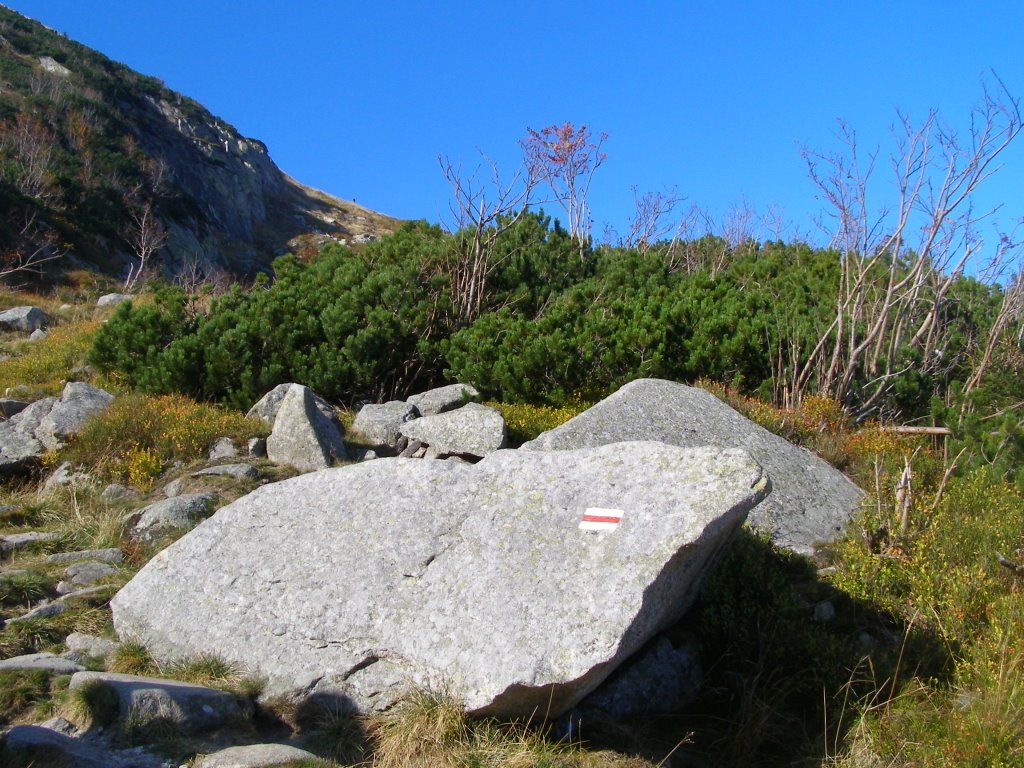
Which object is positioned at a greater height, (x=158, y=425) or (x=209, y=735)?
(x=158, y=425)

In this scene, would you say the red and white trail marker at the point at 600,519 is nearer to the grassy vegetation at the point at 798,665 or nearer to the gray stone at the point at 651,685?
the gray stone at the point at 651,685

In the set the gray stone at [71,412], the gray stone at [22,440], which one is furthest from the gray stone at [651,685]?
the gray stone at [22,440]

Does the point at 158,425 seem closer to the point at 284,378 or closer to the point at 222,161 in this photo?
the point at 284,378

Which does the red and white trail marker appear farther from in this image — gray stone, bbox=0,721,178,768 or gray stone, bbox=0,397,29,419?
gray stone, bbox=0,397,29,419

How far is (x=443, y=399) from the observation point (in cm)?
1023

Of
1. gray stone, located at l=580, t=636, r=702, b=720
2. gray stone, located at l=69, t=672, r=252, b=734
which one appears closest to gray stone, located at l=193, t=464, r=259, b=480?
gray stone, located at l=69, t=672, r=252, b=734

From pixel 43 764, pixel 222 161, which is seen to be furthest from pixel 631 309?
pixel 222 161

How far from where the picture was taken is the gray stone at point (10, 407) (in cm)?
1004

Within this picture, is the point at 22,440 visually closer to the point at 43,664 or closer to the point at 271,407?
the point at 271,407

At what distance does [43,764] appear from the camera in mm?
3828

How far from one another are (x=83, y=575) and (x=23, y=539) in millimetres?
1058

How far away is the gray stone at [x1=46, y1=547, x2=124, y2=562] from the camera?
680 cm

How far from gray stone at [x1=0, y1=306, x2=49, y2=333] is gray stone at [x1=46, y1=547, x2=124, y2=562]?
8828 millimetres

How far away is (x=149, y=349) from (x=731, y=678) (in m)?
7.79
